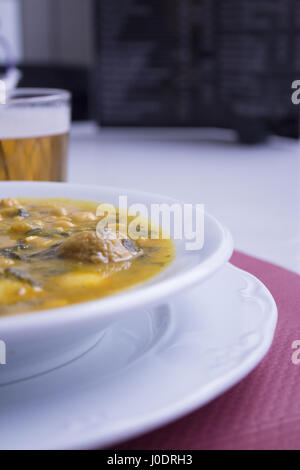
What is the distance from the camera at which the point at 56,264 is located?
20.5 inches

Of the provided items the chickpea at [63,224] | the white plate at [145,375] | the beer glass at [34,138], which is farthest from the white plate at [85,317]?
the beer glass at [34,138]

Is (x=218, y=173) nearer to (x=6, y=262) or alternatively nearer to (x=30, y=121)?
(x=30, y=121)

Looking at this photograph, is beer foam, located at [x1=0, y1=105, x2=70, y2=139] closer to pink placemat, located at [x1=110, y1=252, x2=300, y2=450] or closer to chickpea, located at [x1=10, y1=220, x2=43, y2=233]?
chickpea, located at [x1=10, y1=220, x2=43, y2=233]

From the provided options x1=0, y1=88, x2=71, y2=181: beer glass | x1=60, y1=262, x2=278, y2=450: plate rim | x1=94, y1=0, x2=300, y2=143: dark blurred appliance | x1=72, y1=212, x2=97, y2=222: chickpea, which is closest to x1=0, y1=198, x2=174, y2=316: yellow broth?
x1=72, y1=212, x2=97, y2=222: chickpea

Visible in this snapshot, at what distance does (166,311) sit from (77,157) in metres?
1.52

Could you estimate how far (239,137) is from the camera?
7.39 feet

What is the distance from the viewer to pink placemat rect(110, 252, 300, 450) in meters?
0.40

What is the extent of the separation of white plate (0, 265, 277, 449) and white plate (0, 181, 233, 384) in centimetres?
1

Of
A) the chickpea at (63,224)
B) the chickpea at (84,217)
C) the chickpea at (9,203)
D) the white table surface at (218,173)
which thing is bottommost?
the white table surface at (218,173)

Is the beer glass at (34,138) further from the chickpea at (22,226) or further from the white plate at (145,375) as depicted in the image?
the white plate at (145,375)

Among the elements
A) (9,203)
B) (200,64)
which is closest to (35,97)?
(9,203)

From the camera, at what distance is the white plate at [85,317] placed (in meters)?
0.38
